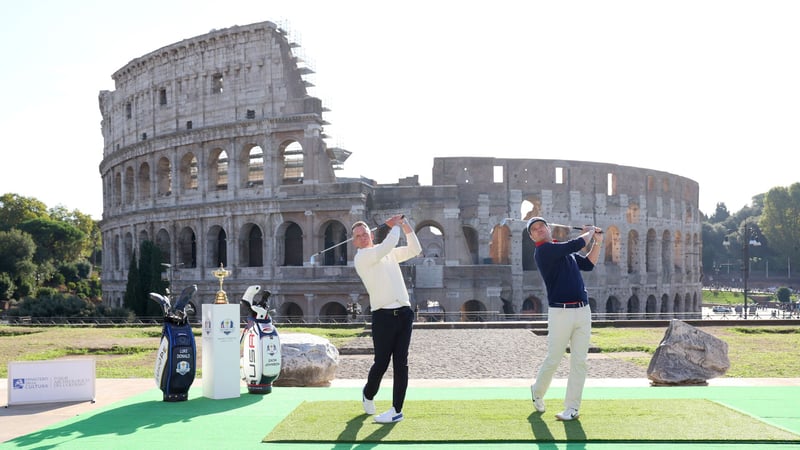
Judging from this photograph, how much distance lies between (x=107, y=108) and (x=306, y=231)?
77.3 ft

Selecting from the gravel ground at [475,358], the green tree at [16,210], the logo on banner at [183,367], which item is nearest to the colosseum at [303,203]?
the gravel ground at [475,358]

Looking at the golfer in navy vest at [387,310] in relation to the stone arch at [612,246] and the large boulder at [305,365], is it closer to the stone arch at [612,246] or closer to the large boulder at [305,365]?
the large boulder at [305,365]

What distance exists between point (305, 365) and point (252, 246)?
3605cm

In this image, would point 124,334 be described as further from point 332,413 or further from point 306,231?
point 332,413

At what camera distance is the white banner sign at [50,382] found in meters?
9.25

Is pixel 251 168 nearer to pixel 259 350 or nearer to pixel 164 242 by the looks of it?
pixel 164 242

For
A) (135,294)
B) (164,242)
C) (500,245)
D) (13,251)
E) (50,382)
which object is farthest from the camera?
(13,251)

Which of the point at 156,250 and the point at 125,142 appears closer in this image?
the point at 156,250

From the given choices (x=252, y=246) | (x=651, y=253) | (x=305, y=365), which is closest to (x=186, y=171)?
(x=252, y=246)

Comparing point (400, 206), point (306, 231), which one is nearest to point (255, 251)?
point (306, 231)

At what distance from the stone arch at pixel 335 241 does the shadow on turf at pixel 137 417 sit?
3287 cm

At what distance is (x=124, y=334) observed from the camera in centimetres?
2734

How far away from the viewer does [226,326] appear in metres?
9.66

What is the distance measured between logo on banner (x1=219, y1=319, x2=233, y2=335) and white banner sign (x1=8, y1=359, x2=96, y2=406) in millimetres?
1718
